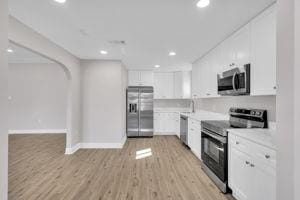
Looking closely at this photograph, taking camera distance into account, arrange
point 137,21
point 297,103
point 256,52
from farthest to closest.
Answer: point 137,21 < point 256,52 < point 297,103

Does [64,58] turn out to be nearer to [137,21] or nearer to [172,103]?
[137,21]

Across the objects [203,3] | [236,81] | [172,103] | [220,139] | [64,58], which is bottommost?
[220,139]

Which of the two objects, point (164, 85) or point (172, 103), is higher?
point (164, 85)

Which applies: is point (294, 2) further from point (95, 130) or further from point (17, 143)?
point (17, 143)

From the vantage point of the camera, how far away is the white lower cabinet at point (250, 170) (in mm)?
1699

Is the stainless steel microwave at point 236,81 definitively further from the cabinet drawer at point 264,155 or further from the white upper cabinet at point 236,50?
the cabinet drawer at point 264,155

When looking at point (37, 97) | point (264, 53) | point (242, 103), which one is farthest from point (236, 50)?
point (37, 97)

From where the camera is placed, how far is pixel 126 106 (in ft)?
20.9

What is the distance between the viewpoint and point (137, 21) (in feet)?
8.32

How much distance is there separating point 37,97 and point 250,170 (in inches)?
283

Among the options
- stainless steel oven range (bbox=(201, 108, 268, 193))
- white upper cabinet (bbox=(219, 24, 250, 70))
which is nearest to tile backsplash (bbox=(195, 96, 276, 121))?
stainless steel oven range (bbox=(201, 108, 268, 193))

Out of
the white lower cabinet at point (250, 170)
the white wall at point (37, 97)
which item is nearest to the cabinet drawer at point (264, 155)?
the white lower cabinet at point (250, 170)

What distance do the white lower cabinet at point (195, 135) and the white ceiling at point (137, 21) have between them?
1800mm

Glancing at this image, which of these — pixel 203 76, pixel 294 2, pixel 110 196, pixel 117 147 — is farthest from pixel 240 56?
pixel 117 147
